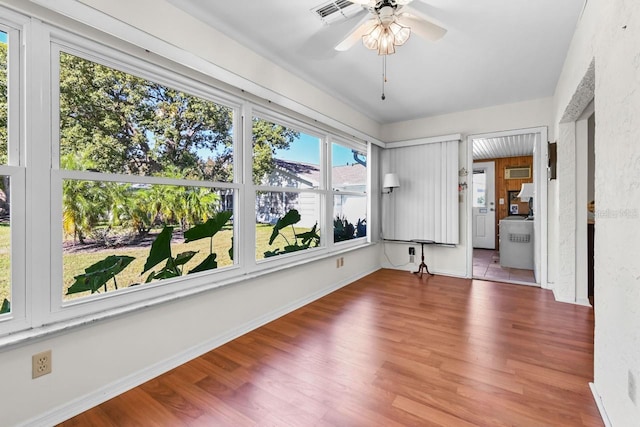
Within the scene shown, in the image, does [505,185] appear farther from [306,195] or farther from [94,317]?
[94,317]

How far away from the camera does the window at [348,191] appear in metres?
4.06

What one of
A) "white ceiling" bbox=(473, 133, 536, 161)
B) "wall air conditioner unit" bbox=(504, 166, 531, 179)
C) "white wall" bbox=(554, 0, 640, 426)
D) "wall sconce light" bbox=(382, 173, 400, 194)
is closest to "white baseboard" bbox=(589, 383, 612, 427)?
"white wall" bbox=(554, 0, 640, 426)

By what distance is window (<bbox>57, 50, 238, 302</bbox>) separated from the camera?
1682 millimetres

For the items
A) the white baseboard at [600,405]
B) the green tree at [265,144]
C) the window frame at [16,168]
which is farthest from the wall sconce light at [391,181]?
the window frame at [16,168]

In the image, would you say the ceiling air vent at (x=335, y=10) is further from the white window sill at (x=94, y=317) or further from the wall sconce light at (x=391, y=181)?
the wall sconce light at (x=391, y=181)

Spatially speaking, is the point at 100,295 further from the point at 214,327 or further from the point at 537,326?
the point at 537,326

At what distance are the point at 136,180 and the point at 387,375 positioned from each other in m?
2.06

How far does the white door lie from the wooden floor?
4.44 metres

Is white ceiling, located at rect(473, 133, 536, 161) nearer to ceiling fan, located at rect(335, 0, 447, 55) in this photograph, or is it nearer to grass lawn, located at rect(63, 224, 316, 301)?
ceiling fan, located at rect(335, 0, 447, 55)

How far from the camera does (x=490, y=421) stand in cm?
152

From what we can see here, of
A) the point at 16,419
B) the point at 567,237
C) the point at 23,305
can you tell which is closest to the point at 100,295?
the point at 23,305

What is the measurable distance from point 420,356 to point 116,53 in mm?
2840

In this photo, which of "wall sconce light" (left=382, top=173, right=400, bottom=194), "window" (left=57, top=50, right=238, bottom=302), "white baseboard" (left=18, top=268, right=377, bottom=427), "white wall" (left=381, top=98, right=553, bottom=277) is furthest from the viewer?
"wall sconce light" (left=382, top=173, right=400, bottom=194)

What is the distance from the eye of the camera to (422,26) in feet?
6.19
